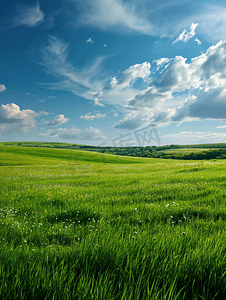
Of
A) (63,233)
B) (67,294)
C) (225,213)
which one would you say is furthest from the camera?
(225,213)

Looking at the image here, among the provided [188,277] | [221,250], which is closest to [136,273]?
[188,277]

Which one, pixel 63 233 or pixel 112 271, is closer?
pixel 112 271

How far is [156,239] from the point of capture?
2.77 m

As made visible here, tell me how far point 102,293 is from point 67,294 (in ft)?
1.14

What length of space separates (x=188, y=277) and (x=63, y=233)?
2.40 metres

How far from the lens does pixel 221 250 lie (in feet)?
7.73

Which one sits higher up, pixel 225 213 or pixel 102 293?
pixel 102 293

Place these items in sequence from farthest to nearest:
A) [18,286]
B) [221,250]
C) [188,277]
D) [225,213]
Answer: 1. [225,213]
2. [221,250]
3. [188,277]
4. [18,286]

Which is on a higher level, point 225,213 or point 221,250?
point 221,250

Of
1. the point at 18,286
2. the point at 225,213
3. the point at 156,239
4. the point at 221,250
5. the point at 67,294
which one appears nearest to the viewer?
the point at 67,294

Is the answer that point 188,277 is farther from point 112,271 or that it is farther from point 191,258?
point 112,271

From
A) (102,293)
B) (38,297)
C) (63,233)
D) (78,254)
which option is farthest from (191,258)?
(63,233)

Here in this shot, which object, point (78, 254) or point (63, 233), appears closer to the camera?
point (78, 254)

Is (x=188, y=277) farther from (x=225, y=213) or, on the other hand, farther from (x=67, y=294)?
(x=225, y=213)
